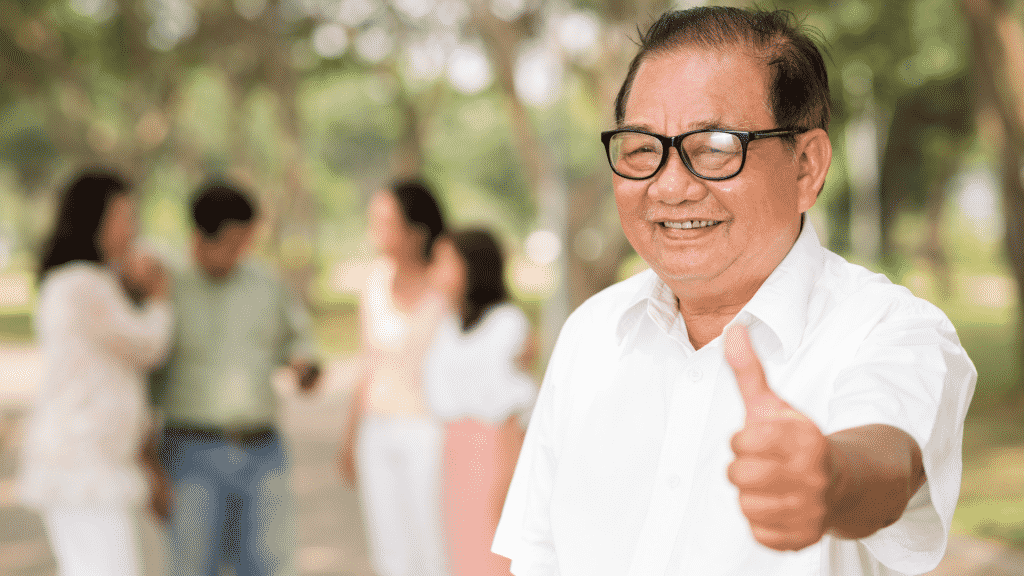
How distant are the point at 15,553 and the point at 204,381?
329cm

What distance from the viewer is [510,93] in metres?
11.8

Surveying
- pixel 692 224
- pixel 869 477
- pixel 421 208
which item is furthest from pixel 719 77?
pixel 421 208

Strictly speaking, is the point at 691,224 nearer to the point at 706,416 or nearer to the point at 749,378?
the point at 706,416

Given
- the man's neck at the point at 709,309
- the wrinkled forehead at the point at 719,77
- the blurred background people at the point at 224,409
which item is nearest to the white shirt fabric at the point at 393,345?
the blurred background people at the point at 224,409

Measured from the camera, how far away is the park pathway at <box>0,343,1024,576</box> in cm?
593

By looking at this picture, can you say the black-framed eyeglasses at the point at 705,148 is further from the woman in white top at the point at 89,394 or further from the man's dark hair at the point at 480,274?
the man's dark hair at the point at 480,274

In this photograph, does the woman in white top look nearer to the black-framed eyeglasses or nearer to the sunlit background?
the sunlit background

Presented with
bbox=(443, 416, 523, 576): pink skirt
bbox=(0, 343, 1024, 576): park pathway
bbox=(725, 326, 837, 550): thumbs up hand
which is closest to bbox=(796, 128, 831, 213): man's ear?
bbox=(725, 326, 837, 550): thumbs up hand

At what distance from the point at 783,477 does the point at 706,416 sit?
1.76 ft

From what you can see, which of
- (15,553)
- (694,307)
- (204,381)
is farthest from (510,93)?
(694,307)

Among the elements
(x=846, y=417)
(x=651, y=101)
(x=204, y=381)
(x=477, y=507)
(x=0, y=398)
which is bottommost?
(x=0, y=398)

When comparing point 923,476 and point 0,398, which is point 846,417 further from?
point 0,398

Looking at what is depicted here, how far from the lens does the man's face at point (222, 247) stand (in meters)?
4.08

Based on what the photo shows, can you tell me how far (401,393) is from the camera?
447 centimetres
